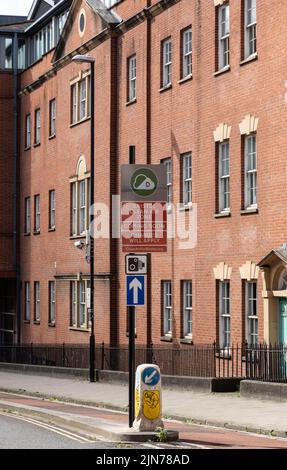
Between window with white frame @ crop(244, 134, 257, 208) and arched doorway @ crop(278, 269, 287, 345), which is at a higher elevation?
window with white frame @ crop(244, 134, 257, 208)

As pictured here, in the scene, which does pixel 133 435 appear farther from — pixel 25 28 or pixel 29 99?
pixel 25 28

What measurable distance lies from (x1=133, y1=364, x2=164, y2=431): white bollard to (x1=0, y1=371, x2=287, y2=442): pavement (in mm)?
2388

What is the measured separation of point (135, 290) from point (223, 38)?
14.7m

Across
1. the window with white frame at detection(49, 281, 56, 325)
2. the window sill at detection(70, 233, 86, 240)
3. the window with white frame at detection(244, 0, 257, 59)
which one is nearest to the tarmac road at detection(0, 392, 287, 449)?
the window with white frame at detection(244, 0, 257, 59)

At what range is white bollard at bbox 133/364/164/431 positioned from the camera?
17203 mm

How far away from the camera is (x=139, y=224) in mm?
17672

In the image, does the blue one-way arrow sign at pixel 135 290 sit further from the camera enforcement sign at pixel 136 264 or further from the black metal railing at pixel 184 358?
the black metal railing at pixel 184 358

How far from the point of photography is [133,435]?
16750 millimetres

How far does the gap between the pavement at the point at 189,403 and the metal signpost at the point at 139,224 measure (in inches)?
129

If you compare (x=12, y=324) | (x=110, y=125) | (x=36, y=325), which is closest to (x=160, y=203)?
(x=110, y=125)

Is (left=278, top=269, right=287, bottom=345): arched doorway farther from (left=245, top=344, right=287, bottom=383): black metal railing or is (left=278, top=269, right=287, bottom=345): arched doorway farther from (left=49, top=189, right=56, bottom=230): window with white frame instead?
(left=49, top=189, right=56, bottom=230): window with white frame

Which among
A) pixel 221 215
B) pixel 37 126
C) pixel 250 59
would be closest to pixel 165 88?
pixel 221 215

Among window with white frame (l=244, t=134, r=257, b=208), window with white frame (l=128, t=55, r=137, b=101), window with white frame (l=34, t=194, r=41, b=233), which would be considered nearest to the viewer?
window with white frame (l=244, t=134, r=257, b=208)

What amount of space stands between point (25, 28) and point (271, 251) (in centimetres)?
3031
